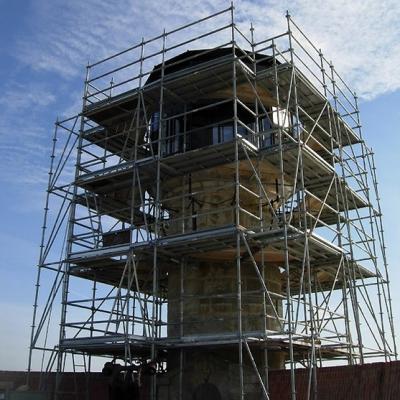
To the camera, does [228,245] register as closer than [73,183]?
Yes

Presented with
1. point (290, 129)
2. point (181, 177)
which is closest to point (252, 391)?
point (181, 177)

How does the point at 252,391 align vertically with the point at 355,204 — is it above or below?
below

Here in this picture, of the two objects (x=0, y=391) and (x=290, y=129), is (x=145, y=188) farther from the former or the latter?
(x=0, y=391)

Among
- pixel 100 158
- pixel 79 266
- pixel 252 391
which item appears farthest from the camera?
pixel 100 158

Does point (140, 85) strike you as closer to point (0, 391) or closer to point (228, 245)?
→ point (228, 245)

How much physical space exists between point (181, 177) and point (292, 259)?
4.58 metres

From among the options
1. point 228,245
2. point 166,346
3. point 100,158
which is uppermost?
point 100,158

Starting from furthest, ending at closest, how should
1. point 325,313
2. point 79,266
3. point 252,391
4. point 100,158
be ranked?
point 100,158 → point 79,266 → point 325,313 → point 252,391

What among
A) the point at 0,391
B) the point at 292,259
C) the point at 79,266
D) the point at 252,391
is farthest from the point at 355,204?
the point at 0,391

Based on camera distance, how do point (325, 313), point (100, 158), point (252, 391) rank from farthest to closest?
point (100, 158), point (325, 313), point (252, 391)

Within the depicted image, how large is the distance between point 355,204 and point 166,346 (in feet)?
31.1

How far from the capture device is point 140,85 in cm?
2055

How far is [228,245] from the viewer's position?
56.3ft

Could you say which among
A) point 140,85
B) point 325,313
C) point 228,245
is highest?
point 140,85
